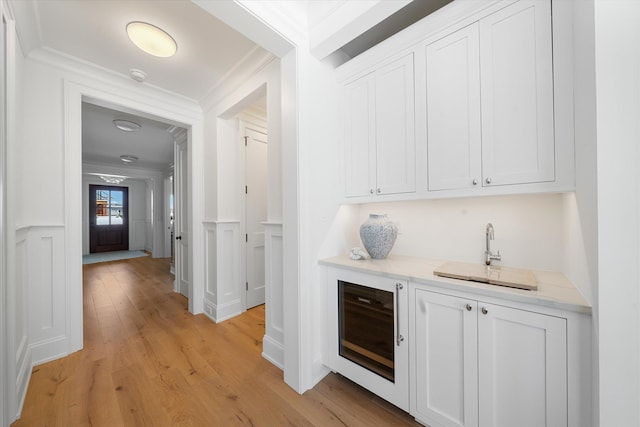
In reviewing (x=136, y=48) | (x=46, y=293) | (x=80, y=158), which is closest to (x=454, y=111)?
(x=136, y=48)

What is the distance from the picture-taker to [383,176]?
5.34 feet

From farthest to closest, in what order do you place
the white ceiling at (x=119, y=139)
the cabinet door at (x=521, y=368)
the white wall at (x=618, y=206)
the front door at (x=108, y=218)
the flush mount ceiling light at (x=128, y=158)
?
1. the front door at (x=108, y=218)
2. the flush mount ceiling light at (x=128, y=158)
3. the white ceiling at (x=119, y=139)
4. the cabinet door at (x=521, y=368)
5. the white wall at (x=618, y=206)

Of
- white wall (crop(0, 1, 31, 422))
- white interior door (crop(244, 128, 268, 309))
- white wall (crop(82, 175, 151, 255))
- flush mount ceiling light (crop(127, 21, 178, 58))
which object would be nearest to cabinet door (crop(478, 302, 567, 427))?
white wall (crop(0, 1, 31, 422))

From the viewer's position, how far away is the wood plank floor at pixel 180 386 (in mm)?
1402

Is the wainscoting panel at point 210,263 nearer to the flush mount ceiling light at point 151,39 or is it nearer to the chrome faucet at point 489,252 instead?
the flush mount ceiling light at point 151,39

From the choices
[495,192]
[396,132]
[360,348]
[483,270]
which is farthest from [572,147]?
[360,348]

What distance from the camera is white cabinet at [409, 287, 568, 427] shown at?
0.93m

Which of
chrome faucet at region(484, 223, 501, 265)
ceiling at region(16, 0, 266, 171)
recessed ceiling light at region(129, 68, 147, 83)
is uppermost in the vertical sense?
ceiling at region(16, 0, 266, 171)

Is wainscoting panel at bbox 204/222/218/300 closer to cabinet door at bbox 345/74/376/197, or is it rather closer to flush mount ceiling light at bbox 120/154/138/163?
cabinet door at bbox 345/74/376/197

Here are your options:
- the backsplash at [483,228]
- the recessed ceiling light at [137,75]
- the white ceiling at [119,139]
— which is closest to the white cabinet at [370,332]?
the backsplash at [483,228]

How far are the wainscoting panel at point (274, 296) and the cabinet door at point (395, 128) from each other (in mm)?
936

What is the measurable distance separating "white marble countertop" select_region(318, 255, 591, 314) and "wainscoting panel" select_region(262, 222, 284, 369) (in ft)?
1.55

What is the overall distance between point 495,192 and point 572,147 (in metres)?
0.32

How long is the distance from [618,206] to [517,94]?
70 cm
